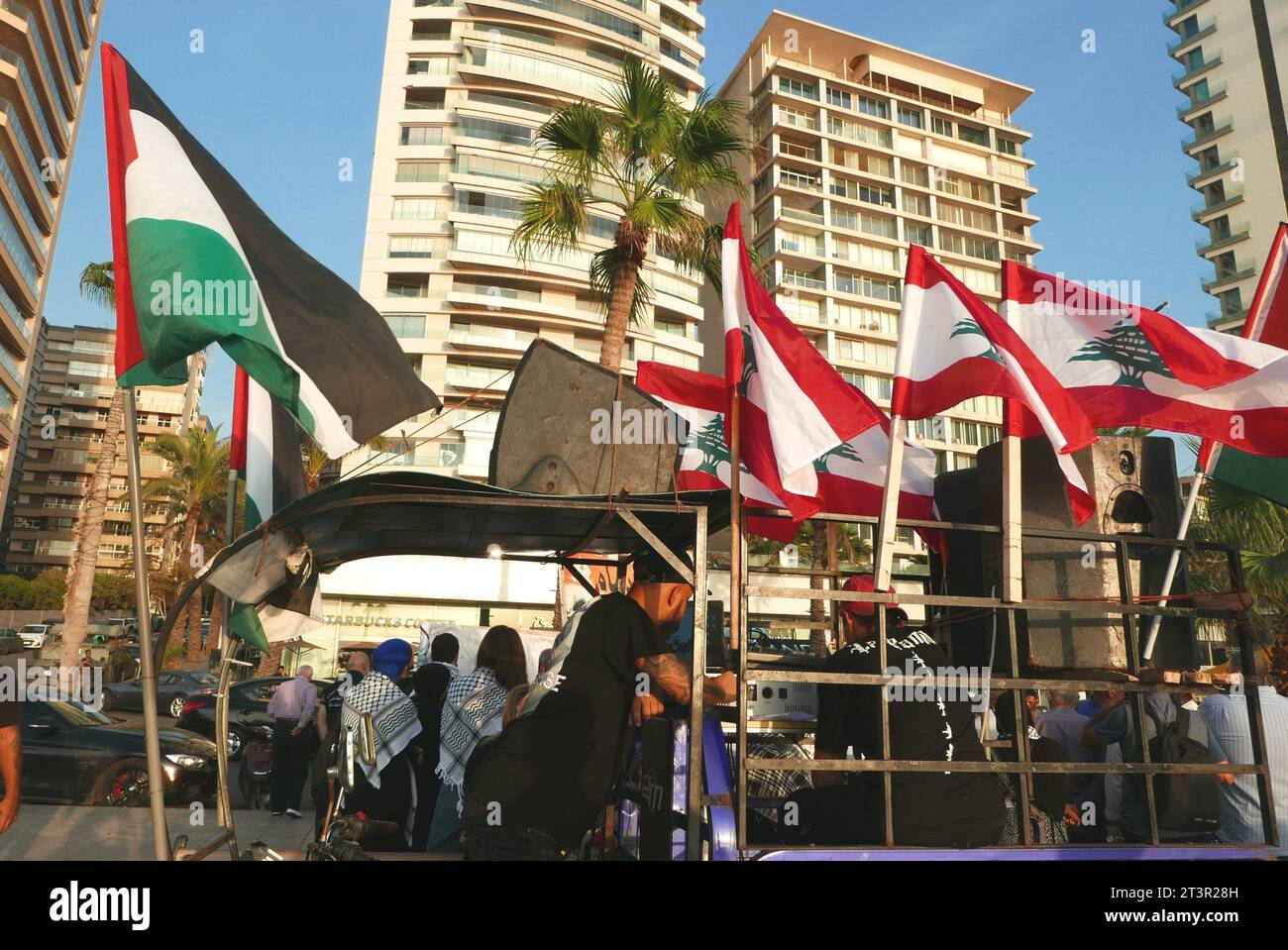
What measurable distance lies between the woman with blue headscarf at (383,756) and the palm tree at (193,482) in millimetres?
42019

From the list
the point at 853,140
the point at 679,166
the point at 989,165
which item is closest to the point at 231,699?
the point at 679,166

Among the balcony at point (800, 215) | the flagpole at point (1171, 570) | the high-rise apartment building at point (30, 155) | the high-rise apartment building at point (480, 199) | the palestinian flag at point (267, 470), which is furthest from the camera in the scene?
the balcony at point (800, 215)

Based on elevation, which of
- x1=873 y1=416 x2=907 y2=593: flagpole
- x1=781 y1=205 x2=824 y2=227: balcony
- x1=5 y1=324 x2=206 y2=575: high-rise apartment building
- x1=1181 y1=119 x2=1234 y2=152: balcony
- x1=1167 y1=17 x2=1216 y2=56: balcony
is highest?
x1=1167 y1=17 x2=1216 y2=56: balcony

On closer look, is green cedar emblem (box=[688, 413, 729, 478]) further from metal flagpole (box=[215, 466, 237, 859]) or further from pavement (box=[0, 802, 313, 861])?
pavement (box=[0, 802, 313, 861])

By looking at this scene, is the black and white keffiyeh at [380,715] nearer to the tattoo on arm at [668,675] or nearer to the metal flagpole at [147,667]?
Answer: the metal flagpole at [147,667]

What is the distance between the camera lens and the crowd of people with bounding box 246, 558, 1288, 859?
156 inches

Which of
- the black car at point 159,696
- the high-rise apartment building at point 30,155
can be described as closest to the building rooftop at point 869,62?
the high-rise apartment building at point 30,155

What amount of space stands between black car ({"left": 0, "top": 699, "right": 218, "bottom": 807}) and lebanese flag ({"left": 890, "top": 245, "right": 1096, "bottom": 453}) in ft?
30.4

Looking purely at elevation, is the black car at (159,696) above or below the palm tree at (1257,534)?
below

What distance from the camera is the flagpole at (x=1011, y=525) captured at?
4316mm

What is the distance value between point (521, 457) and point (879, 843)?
2918 mm

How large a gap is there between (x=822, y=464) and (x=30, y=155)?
58.2 meters

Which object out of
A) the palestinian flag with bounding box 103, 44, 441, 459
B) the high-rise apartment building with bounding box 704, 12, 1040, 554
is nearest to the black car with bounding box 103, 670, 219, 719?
the palestinian flag with bounding box 103, 44, 441, 459
